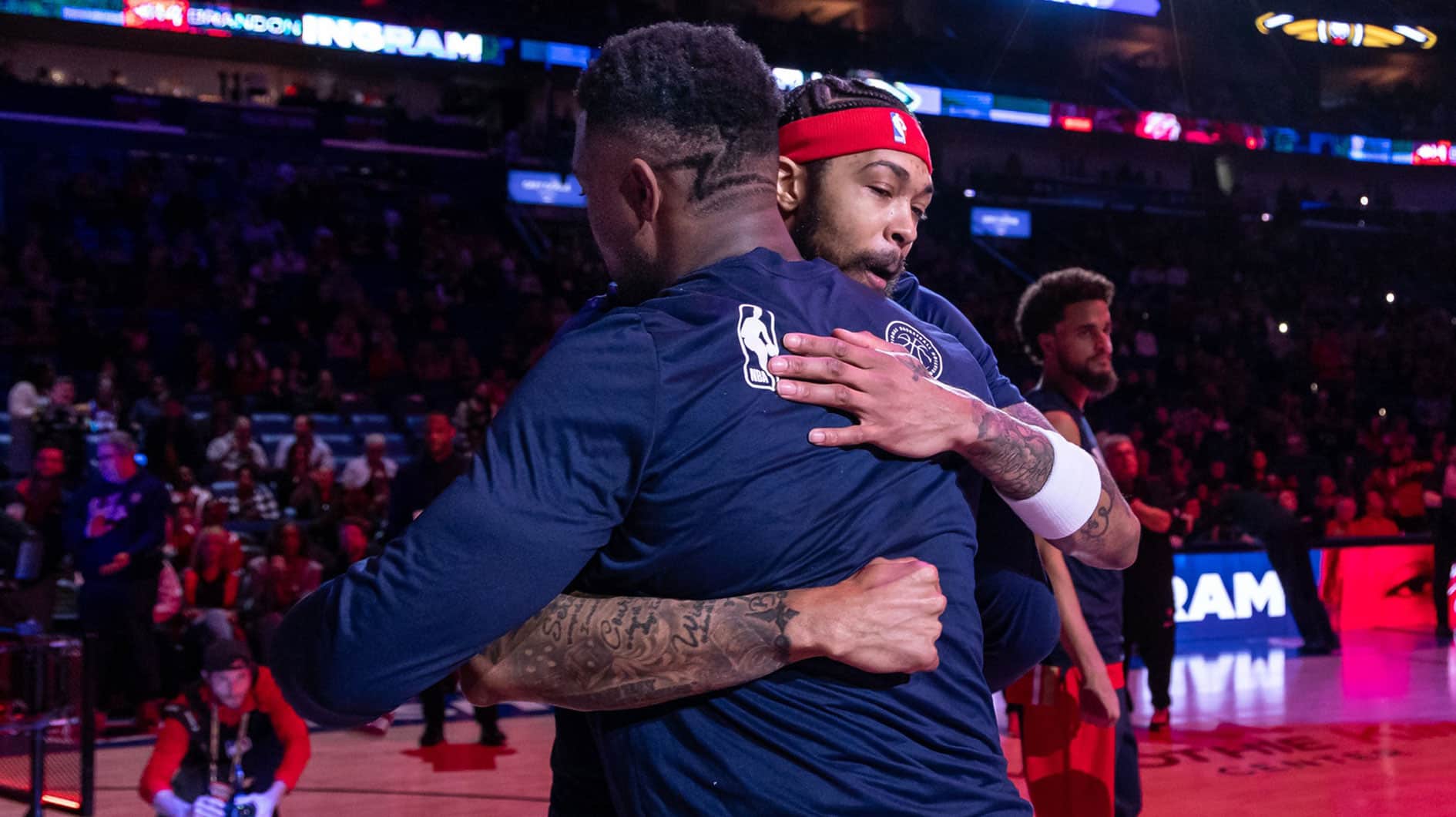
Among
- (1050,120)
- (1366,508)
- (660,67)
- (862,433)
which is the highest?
(1050,120)

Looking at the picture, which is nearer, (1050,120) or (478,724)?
(478,724)

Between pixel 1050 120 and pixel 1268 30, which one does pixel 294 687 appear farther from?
pixel 1268 30

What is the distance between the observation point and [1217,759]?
727cm

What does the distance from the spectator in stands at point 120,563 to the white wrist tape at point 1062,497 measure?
7.33 m

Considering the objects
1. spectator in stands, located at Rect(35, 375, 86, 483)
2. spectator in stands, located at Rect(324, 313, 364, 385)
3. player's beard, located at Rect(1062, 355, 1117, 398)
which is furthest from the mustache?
spectator in stands, located at Rect(324, 313, 364, 385)

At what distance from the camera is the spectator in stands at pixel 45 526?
26.4 feet

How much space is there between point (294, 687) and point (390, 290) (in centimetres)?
1837

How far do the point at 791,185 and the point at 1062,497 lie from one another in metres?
0.70

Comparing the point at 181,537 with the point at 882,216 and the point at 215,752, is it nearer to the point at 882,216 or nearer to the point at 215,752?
the point at 215,752

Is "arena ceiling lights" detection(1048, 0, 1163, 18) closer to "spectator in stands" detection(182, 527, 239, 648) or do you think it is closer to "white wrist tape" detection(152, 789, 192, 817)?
"spectator in stands" detection(182, 527, 239, 648)

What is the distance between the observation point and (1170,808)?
6246mm

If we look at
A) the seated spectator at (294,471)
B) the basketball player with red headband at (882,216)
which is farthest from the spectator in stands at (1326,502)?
the basketball player with red headband at (882,216)

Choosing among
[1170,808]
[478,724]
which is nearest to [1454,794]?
[1170,808]

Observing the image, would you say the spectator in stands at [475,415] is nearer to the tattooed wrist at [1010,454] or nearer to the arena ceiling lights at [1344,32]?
the tattooed wrist at [1010,454]
